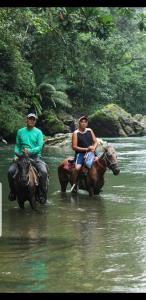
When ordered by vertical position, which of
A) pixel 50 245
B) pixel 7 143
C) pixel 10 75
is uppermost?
pixel 10 75

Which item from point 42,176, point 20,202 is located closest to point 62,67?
point 42,176

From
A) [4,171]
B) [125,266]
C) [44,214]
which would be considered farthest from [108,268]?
[4,171]

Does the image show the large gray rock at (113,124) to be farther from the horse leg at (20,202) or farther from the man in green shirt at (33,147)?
the horse leg at (20,202)

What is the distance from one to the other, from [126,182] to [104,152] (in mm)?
2694

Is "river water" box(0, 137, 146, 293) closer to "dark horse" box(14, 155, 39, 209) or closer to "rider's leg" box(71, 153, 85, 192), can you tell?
"dark horse" box(14, 155, 39, 209)

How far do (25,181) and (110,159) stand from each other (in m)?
2.82

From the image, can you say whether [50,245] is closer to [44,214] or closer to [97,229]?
[97,229]

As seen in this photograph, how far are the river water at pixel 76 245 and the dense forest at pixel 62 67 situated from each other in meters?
2.96

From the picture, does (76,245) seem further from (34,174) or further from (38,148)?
(38,148)

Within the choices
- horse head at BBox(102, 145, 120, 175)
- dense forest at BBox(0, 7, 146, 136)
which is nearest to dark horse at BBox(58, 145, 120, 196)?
horse head at BBox(102, 145, 120, 175)

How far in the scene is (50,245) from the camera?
24.5ft

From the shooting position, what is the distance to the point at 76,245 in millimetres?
7465

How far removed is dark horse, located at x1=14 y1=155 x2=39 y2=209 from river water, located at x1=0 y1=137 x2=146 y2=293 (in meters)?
0.28

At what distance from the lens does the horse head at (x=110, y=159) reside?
12484 mm
